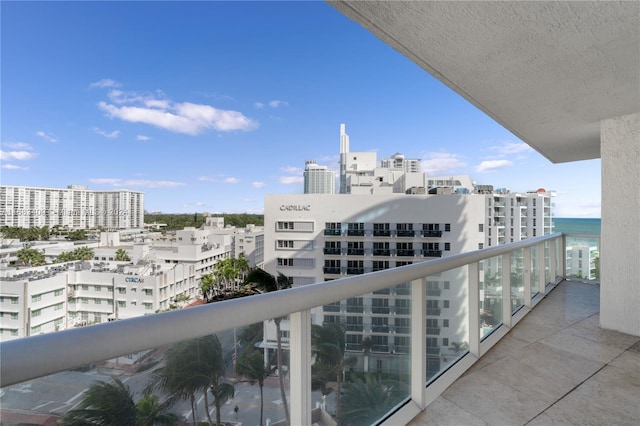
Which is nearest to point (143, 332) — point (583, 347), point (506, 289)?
point (506, 289)

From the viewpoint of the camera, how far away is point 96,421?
67cm

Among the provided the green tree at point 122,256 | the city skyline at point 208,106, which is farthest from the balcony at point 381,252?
the green tree at point 122,256

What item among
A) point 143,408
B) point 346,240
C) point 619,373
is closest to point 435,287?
point 143,408

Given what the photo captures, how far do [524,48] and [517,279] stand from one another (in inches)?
95.3

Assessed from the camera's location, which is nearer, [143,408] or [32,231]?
[143,408]

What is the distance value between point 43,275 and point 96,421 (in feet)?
95.6

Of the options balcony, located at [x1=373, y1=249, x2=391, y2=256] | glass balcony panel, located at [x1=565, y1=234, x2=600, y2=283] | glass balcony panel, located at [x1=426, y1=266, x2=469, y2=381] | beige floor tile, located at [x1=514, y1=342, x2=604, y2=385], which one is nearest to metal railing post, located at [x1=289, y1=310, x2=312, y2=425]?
glass balcony panel, located at [x1=426, y1=266, x2=469, y2=381]

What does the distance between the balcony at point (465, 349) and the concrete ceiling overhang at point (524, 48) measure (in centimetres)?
143

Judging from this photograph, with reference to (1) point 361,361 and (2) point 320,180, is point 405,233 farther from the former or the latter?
(2) point 320,180

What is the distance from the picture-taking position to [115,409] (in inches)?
27.7

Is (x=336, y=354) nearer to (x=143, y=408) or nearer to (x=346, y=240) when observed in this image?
(x=143, y=408)

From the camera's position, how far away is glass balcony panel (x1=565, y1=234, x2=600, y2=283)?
4.87m

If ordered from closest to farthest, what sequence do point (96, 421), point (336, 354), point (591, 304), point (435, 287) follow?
point (96, 421) → point (336, 354) → point (435, 287) → point (591, 304)

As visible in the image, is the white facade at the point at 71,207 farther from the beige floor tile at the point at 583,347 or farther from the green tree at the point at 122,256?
the beige floor tile at the point at 583,347
